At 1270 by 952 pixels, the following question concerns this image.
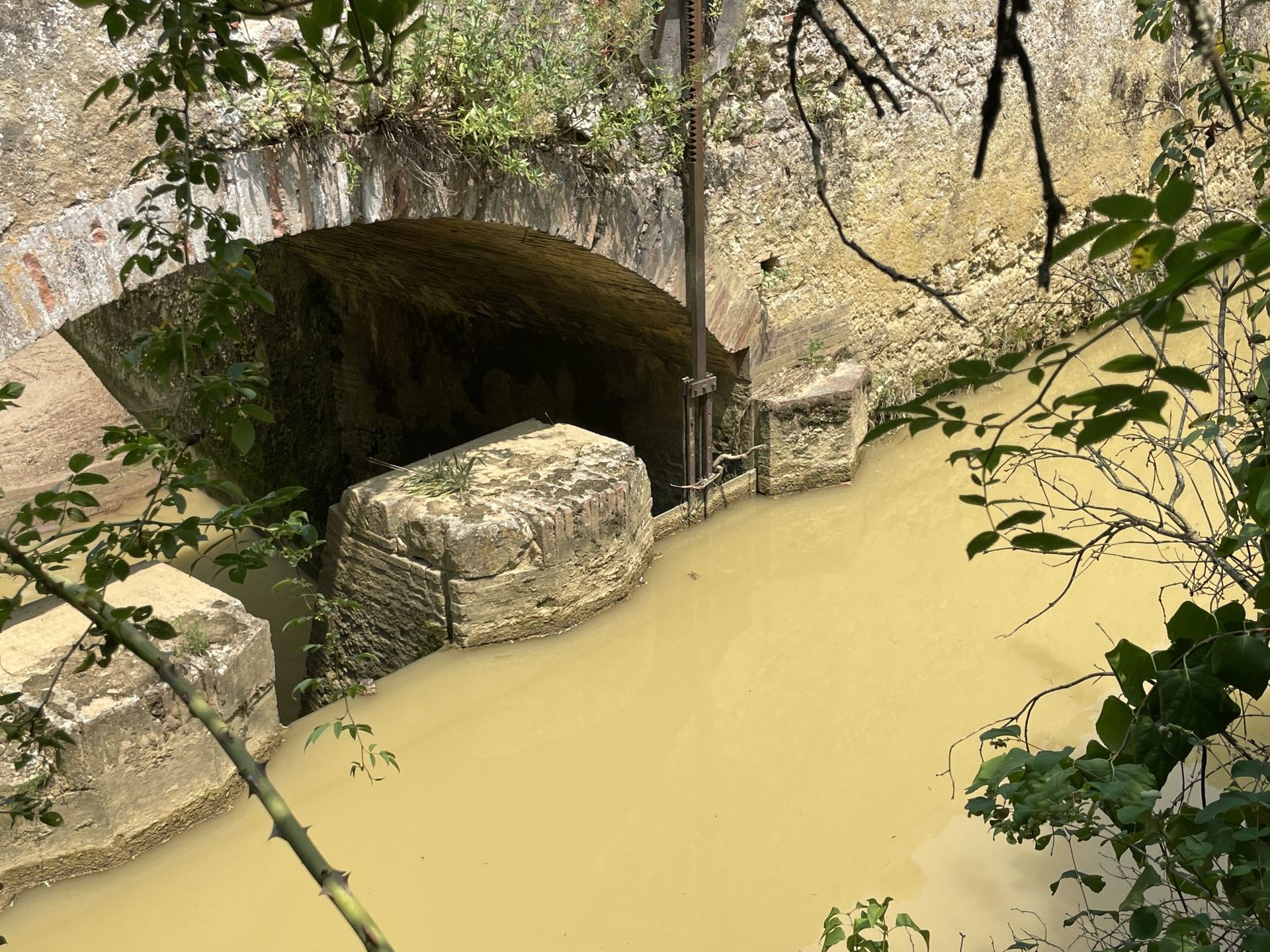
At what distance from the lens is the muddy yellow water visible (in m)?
3.53

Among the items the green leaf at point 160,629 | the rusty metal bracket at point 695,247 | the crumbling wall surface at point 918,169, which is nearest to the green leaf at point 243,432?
the green leaf at point 160,629

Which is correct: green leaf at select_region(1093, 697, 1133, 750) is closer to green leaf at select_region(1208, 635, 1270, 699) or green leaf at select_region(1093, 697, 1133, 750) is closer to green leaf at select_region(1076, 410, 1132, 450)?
green leaf at select_region(1208, 635, 1270, 699)

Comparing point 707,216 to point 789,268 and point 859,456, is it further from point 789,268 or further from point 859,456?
point 859,456

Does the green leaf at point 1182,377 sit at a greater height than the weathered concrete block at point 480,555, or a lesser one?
greater

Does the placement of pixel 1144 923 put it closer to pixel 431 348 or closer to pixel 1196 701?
pixel 1196 701

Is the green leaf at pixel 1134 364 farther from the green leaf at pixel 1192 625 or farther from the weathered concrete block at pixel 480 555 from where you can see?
the weathered concrete block at pixel 480 555

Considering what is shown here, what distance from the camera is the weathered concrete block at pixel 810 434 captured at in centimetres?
585

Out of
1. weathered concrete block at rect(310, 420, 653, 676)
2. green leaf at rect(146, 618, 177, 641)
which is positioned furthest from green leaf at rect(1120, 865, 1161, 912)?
weathered concrete block at rect(310, 420, 653, 676)

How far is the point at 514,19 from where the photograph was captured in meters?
4.62

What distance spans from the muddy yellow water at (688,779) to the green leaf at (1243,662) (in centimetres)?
190

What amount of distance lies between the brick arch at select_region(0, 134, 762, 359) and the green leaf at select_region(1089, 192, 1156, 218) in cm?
311

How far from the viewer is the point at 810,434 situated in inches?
233

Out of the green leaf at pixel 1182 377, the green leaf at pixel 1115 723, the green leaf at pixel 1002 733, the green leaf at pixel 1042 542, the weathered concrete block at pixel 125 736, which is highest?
the green leaf at pixel 1182 377

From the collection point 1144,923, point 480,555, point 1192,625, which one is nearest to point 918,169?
point 480,555
